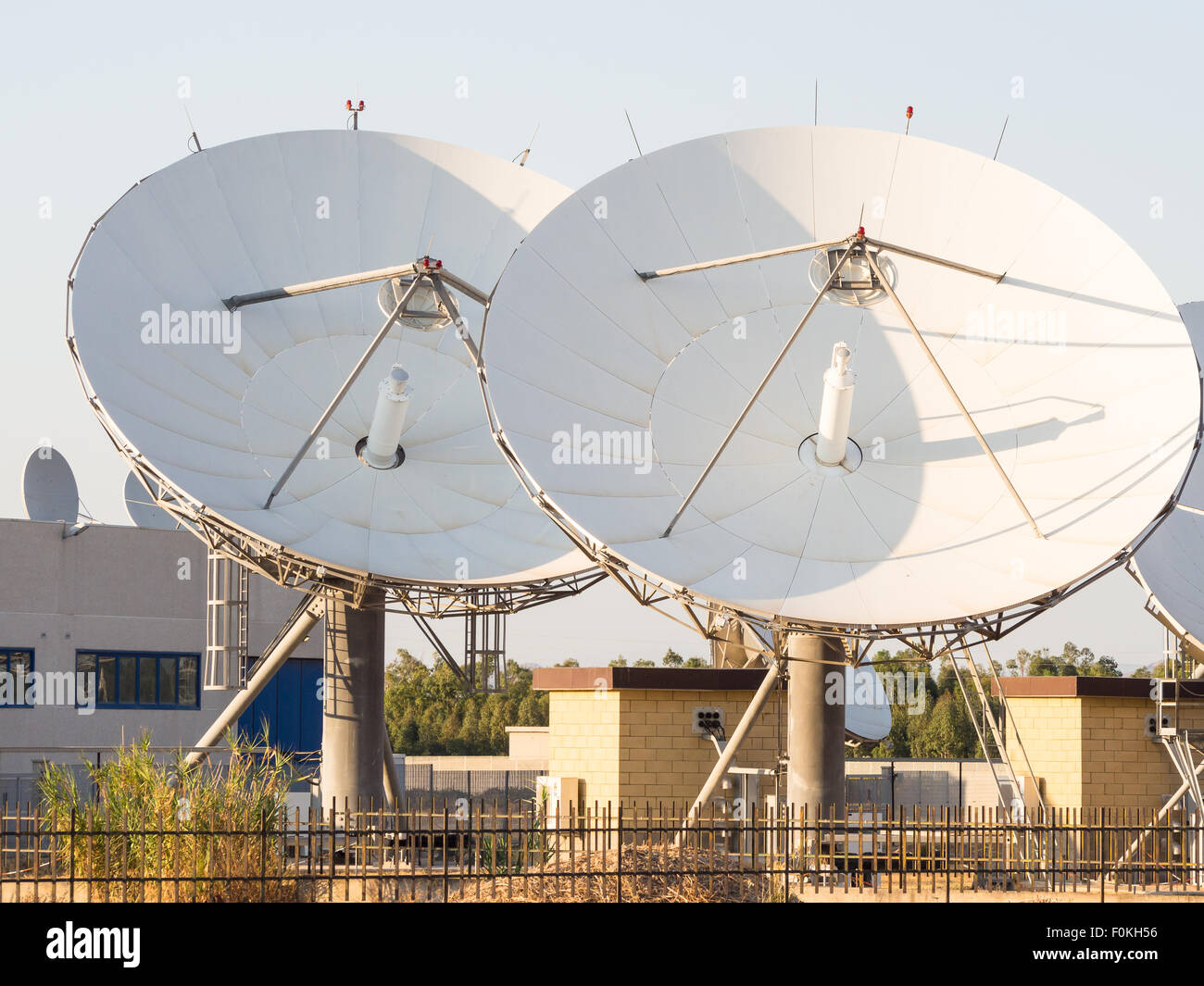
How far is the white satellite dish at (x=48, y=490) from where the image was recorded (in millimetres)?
49750

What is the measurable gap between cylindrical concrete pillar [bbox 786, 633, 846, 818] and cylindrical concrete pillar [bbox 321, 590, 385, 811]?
26.0 ft

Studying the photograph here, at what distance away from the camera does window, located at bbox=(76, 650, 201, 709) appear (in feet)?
163

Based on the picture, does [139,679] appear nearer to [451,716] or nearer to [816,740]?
[816,740]

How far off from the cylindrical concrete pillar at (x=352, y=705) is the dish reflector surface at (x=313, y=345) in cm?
263

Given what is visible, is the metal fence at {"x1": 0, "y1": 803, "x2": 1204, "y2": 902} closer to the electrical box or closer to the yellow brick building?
the electrical box

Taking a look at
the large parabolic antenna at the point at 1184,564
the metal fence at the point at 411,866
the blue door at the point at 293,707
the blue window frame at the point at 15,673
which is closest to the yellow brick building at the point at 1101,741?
the large parabolic antenna at the point at 1184,564

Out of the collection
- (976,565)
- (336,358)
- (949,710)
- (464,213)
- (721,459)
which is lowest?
(949,710)

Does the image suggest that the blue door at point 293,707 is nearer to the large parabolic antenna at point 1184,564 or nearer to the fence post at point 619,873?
the large parabolic antenna at point 1184,564

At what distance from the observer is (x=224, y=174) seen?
30141 mm

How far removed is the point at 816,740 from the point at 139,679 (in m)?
29.2
